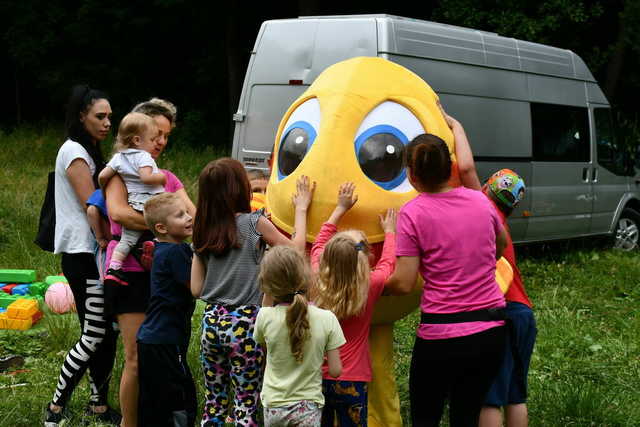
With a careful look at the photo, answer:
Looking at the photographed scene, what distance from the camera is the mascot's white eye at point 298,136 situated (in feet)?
14.4

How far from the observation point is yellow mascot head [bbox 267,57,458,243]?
164 inches

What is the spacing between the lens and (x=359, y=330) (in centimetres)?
392

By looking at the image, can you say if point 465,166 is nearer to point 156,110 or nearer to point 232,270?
point 232,270

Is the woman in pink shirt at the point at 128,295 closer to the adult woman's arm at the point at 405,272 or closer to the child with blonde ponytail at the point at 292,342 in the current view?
the child with blonde ponytail at the point at 292,342

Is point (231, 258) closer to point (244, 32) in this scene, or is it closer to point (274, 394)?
point (274, 394)

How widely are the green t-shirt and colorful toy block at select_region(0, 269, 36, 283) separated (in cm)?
539

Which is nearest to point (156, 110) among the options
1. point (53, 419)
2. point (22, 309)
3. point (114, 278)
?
point (114, 278)

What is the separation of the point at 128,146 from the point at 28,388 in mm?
2181

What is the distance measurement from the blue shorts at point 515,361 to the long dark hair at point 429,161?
899 mm

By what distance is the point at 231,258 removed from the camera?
397 centimetres

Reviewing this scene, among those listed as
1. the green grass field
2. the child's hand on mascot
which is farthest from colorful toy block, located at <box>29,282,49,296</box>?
the child's hand on mascot

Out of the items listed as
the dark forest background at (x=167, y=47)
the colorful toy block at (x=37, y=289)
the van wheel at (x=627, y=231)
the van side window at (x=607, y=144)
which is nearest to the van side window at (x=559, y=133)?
the van side window at (x=607, y=144)

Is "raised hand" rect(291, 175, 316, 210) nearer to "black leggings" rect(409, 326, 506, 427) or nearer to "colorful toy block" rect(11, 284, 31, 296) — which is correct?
"black leggings" rect(409, 326, 506, 427)

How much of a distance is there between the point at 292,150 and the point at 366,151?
423mm
